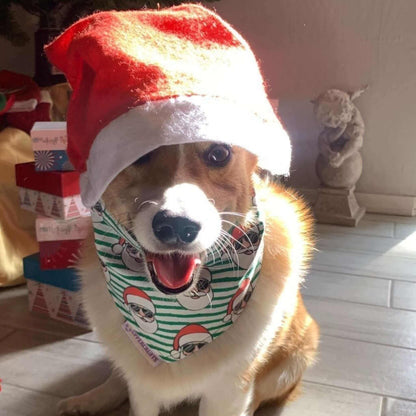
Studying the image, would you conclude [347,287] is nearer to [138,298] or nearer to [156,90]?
[138,298]

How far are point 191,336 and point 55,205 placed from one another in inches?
24.1

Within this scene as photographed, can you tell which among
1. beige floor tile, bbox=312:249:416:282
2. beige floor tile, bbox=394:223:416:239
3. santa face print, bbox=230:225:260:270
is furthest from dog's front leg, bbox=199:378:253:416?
beige floor tile, bbox=394:223:416:239

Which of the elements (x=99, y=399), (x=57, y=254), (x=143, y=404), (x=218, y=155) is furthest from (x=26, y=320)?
(x=218, y=155)

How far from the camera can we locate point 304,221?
3.22ft

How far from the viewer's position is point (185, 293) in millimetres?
795

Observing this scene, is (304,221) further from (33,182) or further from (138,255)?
(33,182)

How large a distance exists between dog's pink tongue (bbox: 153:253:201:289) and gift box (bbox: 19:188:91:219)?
1.91 ft

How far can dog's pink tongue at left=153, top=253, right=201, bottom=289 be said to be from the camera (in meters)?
0.70

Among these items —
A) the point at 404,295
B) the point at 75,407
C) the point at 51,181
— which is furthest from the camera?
the point at 404,295

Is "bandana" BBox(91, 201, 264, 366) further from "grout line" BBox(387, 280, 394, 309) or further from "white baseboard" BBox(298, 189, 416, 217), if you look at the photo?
"white baseboard" BBox(298, 189, 416, 217)

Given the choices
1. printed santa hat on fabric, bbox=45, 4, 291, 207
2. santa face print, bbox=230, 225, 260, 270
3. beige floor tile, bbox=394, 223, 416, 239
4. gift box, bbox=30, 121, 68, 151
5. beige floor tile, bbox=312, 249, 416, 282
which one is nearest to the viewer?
printed santa hat on fabric, bbox=45, 4, 291, 207

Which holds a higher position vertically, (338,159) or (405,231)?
(338,159)

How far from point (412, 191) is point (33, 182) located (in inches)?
68.6

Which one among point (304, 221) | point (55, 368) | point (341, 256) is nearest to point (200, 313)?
point (304, 221)
